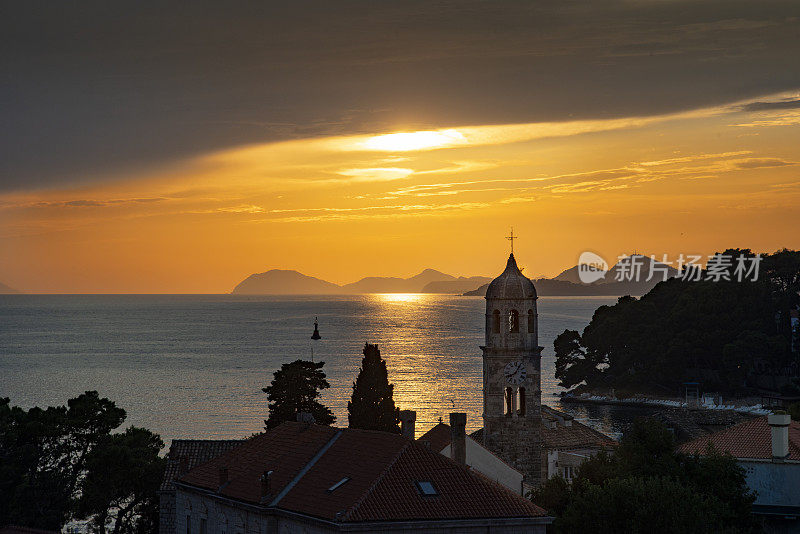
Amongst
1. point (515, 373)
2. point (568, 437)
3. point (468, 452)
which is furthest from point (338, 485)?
point (568, 437)

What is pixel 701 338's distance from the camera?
556 feet

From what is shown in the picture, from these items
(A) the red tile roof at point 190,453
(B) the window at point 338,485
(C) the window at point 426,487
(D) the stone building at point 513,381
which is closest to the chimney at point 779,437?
(D) the stone building at point 513,381

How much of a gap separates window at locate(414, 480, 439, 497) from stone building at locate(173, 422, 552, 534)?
1.3 inches

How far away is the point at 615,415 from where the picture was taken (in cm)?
15188

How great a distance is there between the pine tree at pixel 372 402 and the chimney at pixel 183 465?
53.0ft

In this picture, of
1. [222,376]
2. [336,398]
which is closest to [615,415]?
[336,398]

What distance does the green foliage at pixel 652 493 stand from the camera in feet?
121

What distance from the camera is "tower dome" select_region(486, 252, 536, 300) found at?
53.8 meters

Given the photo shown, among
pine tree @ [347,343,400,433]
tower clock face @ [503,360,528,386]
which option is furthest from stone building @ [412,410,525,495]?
pine tree @ [347,343,400,433]

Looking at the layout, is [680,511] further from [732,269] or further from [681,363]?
[732,269]

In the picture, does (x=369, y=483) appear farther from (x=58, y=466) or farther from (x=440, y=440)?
(x=58, y=466)

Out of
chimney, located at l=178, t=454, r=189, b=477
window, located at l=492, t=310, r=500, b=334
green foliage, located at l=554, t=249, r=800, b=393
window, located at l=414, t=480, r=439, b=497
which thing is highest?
green foliage, located at l=554, t=249, r=800, b=393

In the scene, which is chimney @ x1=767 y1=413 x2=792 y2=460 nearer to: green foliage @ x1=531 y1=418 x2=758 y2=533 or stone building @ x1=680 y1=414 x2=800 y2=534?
stone building @ x1=680 y1=414 x2=800 y2=534

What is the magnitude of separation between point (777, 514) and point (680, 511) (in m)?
10.1
